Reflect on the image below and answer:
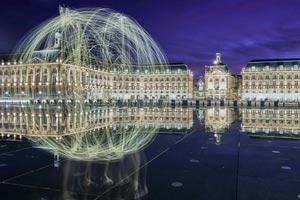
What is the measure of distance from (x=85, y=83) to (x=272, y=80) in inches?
3069

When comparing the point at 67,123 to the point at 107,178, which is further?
the point at 67,123

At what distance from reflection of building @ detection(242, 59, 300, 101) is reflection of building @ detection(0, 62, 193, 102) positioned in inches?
1041

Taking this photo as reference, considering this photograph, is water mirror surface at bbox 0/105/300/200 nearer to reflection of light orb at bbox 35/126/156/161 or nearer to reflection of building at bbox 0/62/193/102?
reflection of light orb at bbox 35/126/156/161

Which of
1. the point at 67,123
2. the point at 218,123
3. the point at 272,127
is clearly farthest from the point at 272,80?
the point at 67,123

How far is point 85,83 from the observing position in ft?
331

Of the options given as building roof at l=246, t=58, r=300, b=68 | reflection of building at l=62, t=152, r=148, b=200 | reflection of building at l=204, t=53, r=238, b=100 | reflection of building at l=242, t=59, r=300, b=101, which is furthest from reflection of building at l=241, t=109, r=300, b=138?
reflection of building at l=204, t=53, r=238, b=100

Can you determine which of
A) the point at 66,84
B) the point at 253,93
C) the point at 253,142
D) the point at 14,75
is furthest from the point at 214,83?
the point at 253,142

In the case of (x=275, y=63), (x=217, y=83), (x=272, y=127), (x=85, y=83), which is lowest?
(x=272, y=127)

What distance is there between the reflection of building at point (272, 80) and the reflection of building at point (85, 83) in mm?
26431

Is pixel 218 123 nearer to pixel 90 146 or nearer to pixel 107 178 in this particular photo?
pixel 90 146

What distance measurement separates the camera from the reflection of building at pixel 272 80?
5182 inches

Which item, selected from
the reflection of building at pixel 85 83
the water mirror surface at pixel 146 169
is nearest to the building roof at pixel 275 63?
the reflection of building at pixel 85 83

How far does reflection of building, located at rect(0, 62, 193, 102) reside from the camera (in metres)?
93.8

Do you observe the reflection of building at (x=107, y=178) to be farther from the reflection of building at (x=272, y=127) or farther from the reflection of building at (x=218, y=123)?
the reflection of building at (x=272, y=127)
